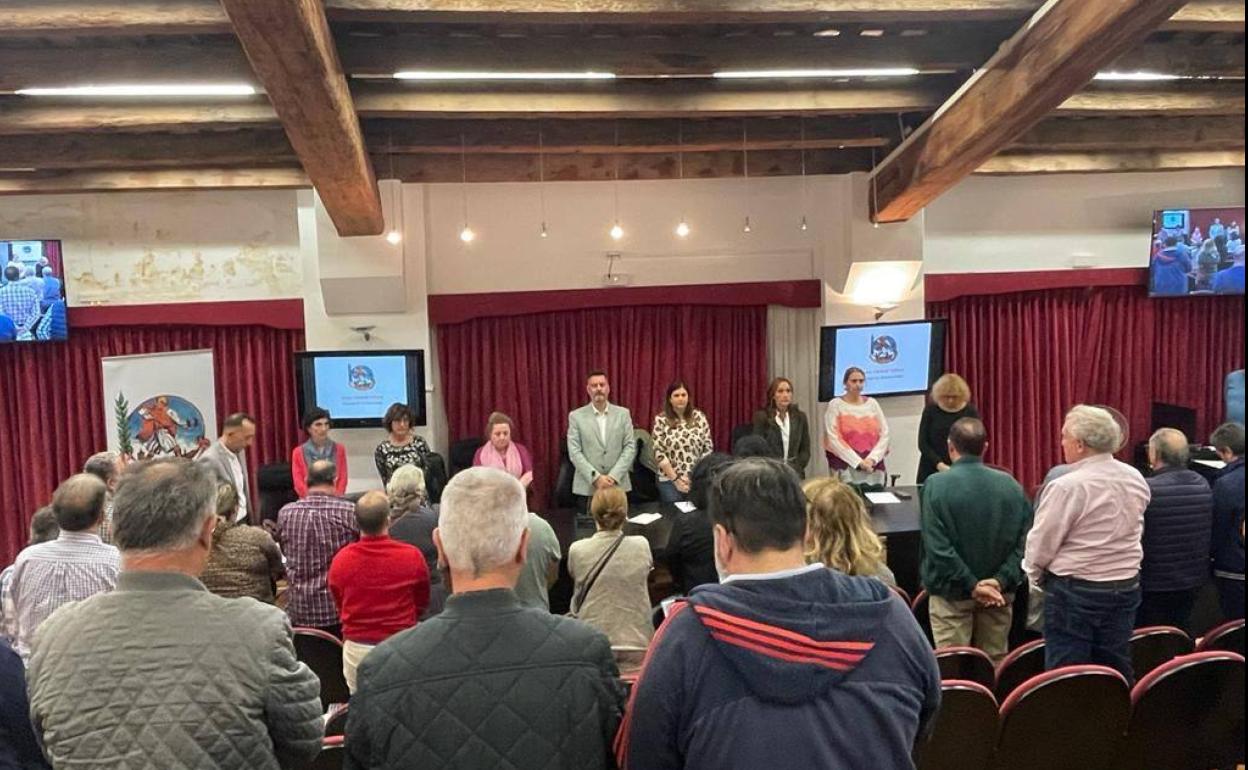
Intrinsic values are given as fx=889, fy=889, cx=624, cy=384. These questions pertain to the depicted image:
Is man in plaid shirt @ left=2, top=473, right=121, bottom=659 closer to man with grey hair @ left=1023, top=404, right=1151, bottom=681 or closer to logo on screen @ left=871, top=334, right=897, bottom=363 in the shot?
man with grey hair @ left=1023, top=404, right=1151, bottom=681

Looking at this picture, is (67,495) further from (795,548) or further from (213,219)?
(213,219)

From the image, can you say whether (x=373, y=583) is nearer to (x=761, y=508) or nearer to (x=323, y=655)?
(x=323, y=655)

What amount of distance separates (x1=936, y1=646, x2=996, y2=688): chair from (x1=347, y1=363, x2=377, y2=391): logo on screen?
478 cm

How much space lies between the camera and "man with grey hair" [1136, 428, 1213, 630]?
3.57m

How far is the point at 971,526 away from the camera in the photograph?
3473 mm

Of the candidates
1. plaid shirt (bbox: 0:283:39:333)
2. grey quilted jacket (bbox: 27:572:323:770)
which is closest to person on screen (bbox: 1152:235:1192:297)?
grey quilted jacket (bbox: 27:572:323:770)

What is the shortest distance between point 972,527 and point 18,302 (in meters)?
6.94

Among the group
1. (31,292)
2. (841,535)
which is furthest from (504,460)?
(31,292)

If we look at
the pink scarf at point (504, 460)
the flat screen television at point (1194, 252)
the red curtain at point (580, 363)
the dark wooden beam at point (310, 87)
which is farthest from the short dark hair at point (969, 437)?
the flat screen television at point (1194, 252)

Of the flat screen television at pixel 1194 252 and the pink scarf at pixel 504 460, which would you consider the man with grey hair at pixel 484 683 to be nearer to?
the pink scarf at pixel 504 460

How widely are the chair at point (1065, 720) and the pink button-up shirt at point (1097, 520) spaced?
647 millimetres

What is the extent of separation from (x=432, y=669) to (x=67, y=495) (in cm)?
198

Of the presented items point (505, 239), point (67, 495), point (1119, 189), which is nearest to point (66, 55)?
point (67, 495)

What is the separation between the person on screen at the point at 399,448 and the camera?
6.22 metres
